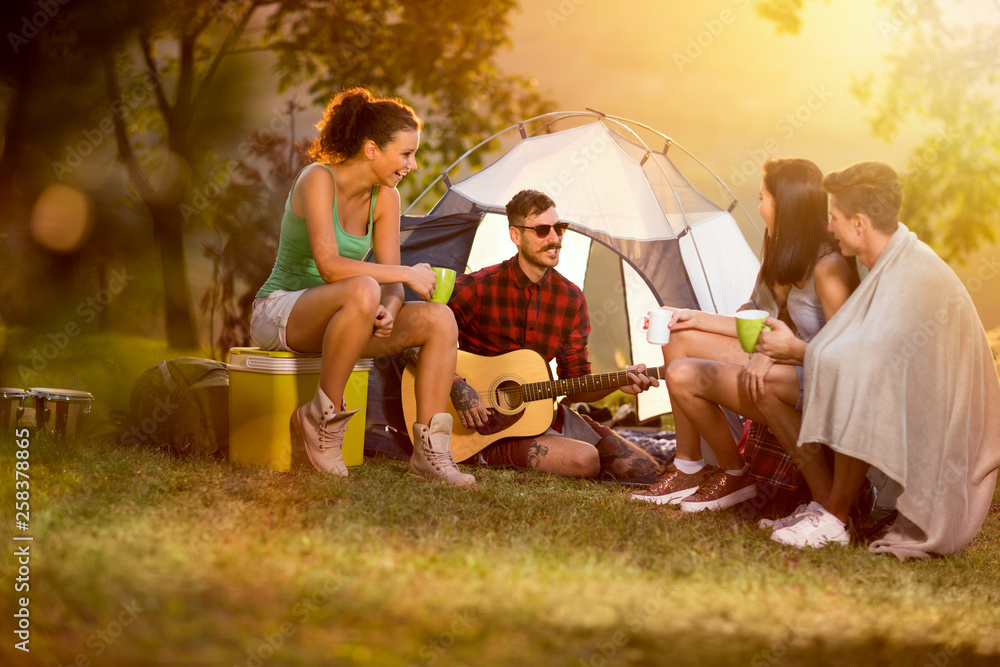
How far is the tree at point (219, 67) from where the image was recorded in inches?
236

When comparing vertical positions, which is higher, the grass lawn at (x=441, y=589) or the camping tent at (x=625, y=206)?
the camping tent at (x=625, y=206)

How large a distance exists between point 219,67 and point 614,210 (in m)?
4.21

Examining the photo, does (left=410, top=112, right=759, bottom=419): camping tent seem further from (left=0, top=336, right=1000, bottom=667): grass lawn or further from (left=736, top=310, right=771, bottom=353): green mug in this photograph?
(left=0, top=336, right=1000, bottom=667): grass lawn

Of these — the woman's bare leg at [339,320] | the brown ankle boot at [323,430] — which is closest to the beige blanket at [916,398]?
the woman's bare leg at [339,320]

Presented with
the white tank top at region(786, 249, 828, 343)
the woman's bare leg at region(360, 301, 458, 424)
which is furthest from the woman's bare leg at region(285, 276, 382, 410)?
the white tank top at region(786, 249, 828, 343)

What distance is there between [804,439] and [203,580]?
153cm

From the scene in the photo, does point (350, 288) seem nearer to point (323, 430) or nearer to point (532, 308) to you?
point (323, 430)

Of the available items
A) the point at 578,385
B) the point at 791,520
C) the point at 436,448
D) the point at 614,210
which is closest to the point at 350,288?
the point at 436,448

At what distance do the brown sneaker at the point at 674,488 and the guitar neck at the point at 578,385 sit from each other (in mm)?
535

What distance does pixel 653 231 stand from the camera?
166 inches

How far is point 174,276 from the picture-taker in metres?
6.21

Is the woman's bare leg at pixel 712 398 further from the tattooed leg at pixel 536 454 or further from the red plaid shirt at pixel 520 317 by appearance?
the red plaid shirt at pixel 520 317

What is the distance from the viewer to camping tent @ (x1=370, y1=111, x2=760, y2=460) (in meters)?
4.13

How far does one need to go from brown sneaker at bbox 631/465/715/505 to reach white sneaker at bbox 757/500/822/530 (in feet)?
0.98
